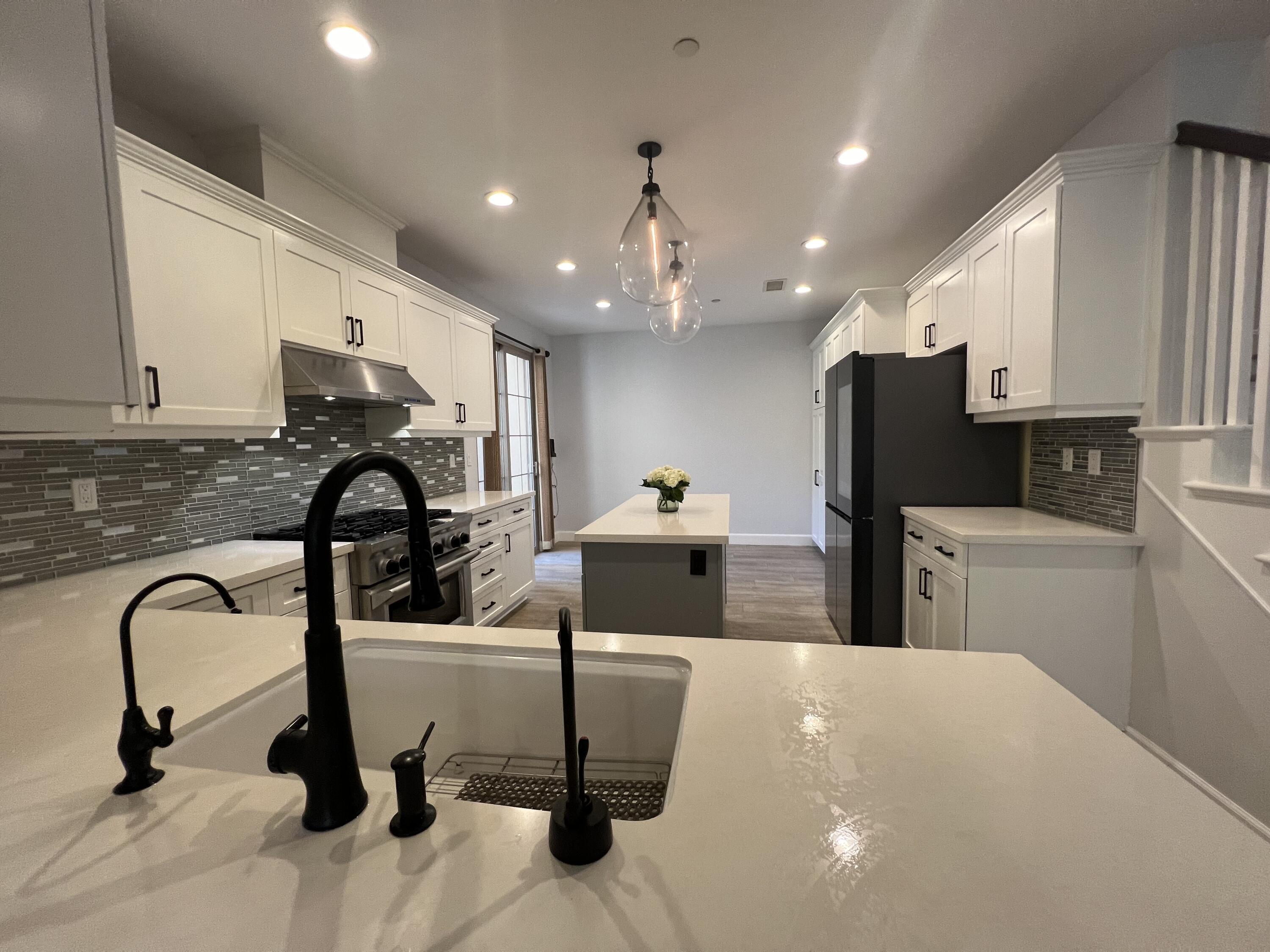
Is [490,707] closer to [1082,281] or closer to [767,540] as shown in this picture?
[1082,281]

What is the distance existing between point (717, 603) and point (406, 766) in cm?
190

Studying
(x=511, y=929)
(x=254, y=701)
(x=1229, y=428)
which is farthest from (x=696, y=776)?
(x=1229, y=428)

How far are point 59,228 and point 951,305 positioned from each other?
11.3ft

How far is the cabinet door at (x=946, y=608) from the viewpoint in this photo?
7.14ft

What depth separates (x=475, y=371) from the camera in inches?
151

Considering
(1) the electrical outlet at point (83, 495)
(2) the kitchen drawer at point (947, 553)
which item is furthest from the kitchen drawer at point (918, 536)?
(1) the electrical outlet at point (83, 495)

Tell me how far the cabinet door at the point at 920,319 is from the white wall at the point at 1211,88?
1.42m

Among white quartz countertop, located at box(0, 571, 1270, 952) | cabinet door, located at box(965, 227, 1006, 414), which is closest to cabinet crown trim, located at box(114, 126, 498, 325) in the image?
white quartz countertop, located at box(0, 571, 1270, 952)

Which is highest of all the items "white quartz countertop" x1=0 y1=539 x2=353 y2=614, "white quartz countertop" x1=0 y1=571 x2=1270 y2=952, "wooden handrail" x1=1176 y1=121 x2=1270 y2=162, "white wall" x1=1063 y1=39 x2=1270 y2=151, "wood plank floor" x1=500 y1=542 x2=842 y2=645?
"white wall" x1=1063 y1=39 x2=1270 y2=151

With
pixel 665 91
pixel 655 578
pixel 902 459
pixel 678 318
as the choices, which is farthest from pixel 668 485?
pixel 665 91

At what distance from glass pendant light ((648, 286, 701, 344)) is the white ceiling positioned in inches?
21.3

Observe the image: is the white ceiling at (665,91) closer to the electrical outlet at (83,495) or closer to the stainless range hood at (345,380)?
the stainless range hood at (345,380)

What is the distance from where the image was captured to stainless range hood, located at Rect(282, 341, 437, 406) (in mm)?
2219

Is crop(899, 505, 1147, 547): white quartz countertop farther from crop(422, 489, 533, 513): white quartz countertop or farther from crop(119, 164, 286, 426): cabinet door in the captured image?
crop(119, 164, 286, 426): cabinet door
